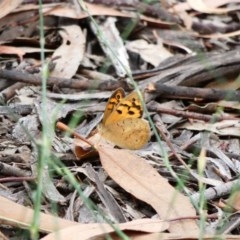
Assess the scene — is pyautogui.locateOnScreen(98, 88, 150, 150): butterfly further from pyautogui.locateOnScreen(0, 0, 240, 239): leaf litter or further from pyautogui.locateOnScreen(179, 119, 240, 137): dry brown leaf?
pyautogui.locateOnScreen(179, 119, 240, 137): dry brown leaf

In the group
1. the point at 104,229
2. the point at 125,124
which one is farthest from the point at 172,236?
the point at 125,124

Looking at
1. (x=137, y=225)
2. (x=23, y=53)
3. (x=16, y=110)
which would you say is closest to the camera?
(x=137, y=225)

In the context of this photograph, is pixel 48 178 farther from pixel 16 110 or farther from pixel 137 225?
pixel 16 110

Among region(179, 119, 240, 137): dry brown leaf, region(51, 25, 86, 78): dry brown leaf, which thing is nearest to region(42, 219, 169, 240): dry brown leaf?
region(179, 119, 240, 137): dry brown leaf

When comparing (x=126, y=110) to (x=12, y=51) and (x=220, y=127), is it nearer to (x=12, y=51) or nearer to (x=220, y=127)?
(x=220, y=127)

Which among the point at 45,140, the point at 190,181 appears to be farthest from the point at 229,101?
the point at 45,140

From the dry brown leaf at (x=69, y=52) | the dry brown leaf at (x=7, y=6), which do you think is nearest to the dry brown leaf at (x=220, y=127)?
the dry brown leaf at (x=69, y=52)

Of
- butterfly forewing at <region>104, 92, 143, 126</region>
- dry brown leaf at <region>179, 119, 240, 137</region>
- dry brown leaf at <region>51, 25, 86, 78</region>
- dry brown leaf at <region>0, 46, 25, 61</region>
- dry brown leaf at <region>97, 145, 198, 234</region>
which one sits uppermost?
butterfly forewing at <region>104, 92, 143, 126</region>

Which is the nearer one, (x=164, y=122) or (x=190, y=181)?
(x=190, y=181)
